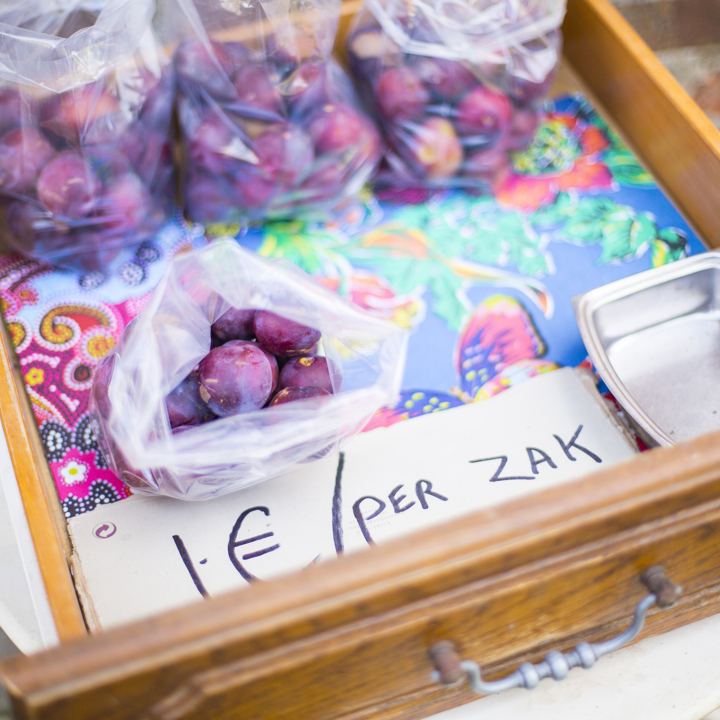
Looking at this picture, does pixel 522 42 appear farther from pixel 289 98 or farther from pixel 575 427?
pixel 575 427

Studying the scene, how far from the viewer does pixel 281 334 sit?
598 millimetres

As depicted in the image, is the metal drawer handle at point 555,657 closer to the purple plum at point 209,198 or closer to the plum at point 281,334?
the plum at point 281,334

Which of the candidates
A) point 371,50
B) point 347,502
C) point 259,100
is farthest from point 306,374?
point 371,50

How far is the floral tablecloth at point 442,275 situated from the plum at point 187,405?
14cm

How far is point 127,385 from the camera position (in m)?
0.54

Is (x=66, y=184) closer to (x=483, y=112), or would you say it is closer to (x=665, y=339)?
(x=483, y=112)

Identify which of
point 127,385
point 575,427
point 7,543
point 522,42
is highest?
point 522,42

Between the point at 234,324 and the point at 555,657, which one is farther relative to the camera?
the point at 234,324

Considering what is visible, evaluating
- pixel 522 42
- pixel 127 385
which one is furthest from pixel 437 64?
pixel 127 385

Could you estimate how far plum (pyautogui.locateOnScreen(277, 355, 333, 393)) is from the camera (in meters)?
0.59

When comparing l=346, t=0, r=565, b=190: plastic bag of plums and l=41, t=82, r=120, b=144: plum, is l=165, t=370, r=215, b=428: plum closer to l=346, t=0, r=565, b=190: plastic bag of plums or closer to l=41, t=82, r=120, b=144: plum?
l=41, t=82, r=120, b=144: plum

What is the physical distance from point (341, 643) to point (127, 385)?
0.29 m

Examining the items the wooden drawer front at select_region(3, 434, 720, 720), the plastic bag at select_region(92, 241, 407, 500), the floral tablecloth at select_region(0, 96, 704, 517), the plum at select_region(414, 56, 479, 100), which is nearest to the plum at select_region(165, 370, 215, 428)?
the plastic bag at select_region(92, 241, 407, 500)

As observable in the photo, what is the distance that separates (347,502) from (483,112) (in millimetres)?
523
